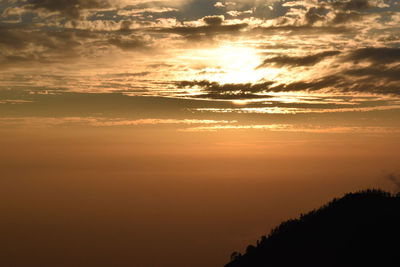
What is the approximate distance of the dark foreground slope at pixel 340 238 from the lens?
1914 inches

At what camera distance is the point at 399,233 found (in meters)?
Answer: 50.2

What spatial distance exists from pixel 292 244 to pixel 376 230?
1144 cm

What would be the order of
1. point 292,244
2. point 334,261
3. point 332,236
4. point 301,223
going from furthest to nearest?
point 301,223 < point 292,244 < point 332,236 < point 334,261

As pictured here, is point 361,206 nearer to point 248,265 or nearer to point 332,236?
point 332,236

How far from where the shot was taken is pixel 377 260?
4566cm

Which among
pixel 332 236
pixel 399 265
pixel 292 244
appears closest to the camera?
pixel 399 265

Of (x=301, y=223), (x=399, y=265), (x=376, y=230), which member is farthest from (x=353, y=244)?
(x=301, y=223)

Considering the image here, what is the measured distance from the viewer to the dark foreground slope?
4862cm

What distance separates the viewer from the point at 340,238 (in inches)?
2131

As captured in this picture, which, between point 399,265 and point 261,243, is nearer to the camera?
point 399,265

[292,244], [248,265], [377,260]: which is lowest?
[248,265]

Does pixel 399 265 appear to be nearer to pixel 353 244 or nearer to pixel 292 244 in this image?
pixel 353 244

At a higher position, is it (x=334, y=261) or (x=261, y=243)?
(x=334, y=261)

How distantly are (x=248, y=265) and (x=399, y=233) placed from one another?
805 inches
